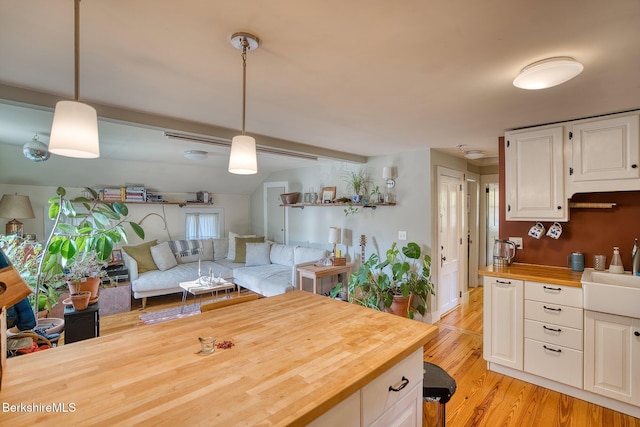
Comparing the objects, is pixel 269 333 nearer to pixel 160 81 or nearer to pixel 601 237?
pixel 160 81

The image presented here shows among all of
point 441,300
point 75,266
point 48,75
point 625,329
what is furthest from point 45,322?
point 625,329

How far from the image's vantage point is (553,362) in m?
2.45

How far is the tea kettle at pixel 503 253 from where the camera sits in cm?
297

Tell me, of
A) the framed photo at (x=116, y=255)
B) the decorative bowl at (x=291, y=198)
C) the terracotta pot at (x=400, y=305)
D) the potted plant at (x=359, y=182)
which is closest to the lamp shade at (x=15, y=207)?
the framed photo at (x=116, y=255)

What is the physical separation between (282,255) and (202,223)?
188cm

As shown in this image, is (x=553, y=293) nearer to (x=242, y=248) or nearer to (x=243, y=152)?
(x=243, y=152)

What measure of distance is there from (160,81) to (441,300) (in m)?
3.89

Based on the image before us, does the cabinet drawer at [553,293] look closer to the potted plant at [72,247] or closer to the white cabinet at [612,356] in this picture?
the white cabinet at [612,356]

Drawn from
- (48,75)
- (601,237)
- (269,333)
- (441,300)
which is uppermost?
(48,75)

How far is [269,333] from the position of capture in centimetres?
137

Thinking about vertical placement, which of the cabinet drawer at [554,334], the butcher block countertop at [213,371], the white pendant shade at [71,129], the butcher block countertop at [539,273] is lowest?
the cabinet drawer at [554,334]

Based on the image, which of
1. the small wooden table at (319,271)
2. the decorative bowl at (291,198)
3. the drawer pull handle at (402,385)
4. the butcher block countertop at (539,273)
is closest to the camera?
the drawer pull handle at (402,385)

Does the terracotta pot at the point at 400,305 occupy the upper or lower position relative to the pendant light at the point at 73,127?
lower

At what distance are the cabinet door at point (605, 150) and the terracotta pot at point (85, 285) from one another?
4.04 meters
